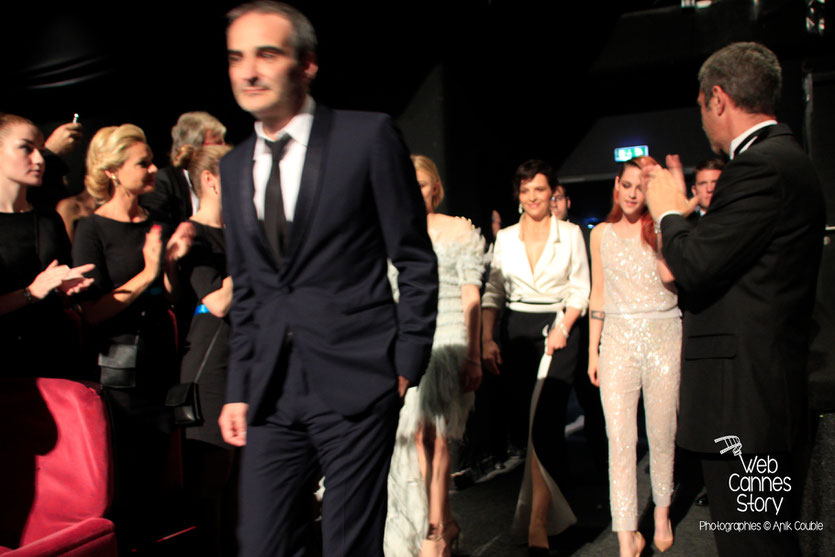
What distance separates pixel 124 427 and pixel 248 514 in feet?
4.38

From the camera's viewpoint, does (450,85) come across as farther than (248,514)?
Yes

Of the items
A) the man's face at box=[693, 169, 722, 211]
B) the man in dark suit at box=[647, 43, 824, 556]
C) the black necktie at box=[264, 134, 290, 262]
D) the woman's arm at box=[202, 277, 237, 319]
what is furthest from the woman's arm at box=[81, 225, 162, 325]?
the man's face at box=[693, 169, 722, 211]

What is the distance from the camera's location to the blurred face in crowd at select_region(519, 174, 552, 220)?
12.5ft

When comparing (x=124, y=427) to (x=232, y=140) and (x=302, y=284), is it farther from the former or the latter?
(x=232, y=140)

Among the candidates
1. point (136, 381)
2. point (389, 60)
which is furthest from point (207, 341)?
point (389, 60)

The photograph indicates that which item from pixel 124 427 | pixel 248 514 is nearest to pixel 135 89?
pixel 124 427

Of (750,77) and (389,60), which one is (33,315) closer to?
(750,77)

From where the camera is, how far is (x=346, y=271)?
166 centimetres

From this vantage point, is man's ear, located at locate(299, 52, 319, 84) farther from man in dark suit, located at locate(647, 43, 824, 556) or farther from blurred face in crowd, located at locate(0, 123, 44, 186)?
blurred face in crowd, located at locate(0, 123, 44, 186)

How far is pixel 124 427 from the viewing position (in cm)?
275

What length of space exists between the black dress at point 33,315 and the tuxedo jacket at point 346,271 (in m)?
1.27

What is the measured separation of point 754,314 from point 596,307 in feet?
5.10

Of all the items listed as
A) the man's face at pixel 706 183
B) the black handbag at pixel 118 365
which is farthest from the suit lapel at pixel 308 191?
the man's face at pixel 706 183

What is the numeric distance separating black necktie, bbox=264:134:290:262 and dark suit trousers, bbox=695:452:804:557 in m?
1.41
